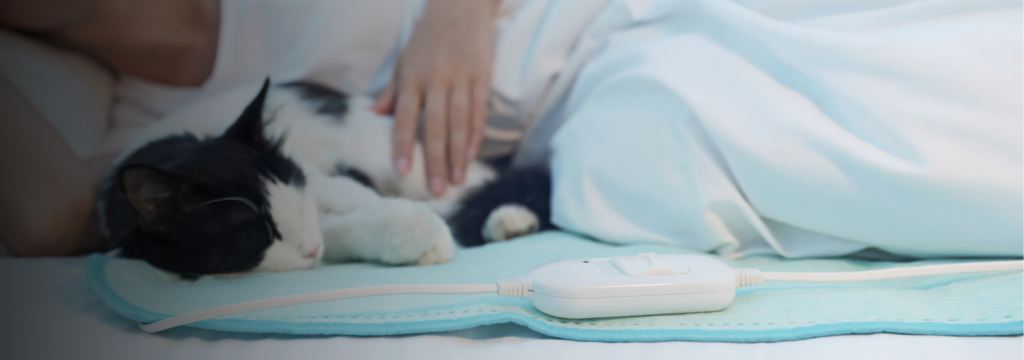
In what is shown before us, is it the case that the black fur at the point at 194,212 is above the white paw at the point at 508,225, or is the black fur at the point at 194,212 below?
above

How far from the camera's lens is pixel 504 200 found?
0.71 meters

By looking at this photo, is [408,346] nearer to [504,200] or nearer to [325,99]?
[504,200]

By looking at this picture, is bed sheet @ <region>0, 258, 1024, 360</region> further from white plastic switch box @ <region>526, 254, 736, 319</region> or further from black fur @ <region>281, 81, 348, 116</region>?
black fur @ <region>281, 81, 348, 116</region>

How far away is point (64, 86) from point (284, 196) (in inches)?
9.1

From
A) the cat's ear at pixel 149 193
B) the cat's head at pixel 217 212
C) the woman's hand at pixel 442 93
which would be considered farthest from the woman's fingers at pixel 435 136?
the cat's ear at pixel 149 193

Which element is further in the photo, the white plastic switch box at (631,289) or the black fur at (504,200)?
the black fur at (504,200)

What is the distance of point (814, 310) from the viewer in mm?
351

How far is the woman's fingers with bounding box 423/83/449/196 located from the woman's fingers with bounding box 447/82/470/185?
13mm

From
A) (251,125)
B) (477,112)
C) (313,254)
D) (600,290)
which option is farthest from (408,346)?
(477,112)

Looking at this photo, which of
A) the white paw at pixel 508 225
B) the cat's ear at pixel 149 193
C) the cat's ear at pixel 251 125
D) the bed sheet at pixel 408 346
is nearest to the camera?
the bed sheet at pixel 408 346

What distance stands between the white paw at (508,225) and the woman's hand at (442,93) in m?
0.12

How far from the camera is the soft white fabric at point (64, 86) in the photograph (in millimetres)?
396

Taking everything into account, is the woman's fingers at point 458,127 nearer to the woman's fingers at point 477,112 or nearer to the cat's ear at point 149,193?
the woman's fingers at point 477,112

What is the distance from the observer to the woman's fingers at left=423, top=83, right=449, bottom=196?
2.40 ft
